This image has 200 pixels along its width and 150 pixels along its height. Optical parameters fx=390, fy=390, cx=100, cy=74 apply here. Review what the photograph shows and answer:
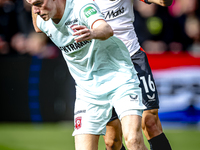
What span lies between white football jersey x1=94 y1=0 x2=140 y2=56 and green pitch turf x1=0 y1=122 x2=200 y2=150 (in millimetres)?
2573

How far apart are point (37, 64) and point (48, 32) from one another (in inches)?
199

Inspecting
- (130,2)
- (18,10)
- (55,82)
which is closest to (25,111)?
(55,82)

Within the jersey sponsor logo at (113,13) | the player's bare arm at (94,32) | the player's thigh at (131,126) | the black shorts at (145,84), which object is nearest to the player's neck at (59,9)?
the player's bare arm at (94,32)

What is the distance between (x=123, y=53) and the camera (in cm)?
415

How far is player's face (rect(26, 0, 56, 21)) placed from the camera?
3.82m

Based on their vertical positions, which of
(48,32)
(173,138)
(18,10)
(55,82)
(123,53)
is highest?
(48,32)

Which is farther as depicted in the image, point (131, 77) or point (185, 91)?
point (185, 91)

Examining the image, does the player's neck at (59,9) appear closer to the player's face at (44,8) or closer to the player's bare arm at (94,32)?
the player's face at (44,8)

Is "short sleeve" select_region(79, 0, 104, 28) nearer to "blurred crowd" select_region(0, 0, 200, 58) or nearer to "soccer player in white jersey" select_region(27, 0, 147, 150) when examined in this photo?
"soccer player in white jersey" select_region(27, 0, 147, 150)

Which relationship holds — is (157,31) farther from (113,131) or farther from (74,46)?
(74,46)

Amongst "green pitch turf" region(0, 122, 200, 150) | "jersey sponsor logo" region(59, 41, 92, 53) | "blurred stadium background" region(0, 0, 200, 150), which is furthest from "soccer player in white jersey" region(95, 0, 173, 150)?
"blurred stadium background" region(0, 0, 200, 150)

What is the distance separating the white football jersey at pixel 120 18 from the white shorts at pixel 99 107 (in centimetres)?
97

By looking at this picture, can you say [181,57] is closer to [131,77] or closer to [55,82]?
[55,82]

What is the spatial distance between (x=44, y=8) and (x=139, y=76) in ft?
5.38
